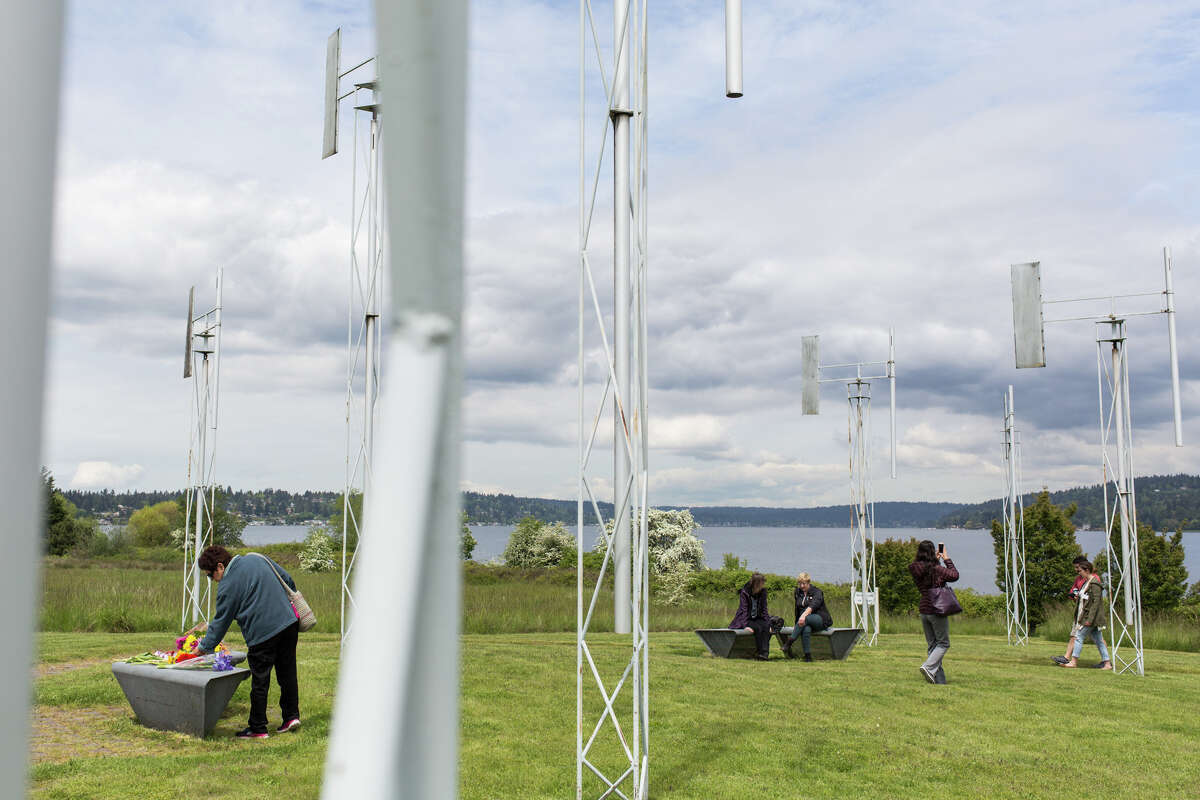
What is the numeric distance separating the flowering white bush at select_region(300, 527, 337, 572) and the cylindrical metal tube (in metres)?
29.7

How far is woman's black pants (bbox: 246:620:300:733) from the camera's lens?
763 centimetres

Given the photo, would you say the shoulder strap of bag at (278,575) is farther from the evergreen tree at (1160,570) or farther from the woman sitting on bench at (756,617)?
the evergreen tree at (1160,570)

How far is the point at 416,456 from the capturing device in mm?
765

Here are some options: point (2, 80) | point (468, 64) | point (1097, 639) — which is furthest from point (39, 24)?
point (1097, 639)

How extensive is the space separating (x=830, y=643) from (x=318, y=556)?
24973 mm

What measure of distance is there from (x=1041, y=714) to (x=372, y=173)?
9.59 m

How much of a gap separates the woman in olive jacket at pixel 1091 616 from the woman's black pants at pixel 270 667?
11467 millimetres

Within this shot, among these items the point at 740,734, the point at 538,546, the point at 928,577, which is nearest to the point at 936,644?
the point at 928,577

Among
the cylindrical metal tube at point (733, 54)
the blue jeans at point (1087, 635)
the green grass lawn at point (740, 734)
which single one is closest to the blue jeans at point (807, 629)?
the green grass lawn at point (740, 734)

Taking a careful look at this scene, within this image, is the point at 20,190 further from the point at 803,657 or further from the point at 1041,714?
the point at 803,657

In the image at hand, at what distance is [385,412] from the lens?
2.55 ft

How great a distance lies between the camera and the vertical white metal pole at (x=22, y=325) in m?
0.65

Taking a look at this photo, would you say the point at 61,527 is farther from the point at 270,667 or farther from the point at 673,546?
the point at 270,667

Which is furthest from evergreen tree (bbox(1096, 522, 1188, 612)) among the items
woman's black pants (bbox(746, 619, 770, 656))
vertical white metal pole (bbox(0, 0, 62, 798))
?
vertical white metal pole (bbox(0, 0, 62, 798))
